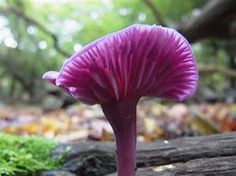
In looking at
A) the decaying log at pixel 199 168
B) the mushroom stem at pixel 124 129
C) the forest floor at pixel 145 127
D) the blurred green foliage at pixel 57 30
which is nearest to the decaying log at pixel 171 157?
the decaying log at pixel 199 168

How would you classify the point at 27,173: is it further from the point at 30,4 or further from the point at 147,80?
the point at 30,4

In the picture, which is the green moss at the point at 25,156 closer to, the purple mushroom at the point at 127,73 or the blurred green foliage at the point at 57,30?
the purple mushroom at the point at 127,73

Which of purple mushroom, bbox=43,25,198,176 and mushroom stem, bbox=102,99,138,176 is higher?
purple mushroom, bbox=43,25,198,176

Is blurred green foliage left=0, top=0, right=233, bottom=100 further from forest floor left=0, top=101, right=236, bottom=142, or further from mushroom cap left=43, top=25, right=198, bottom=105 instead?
mushroom cap left=43, top=25, right=198, bottom=105

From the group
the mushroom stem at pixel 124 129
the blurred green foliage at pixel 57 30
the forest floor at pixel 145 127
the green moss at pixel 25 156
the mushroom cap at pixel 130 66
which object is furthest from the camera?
the blurred green foliage at pixel 57 30

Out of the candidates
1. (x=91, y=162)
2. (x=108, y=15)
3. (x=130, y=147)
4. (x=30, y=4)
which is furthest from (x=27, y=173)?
(x=30, y=4)

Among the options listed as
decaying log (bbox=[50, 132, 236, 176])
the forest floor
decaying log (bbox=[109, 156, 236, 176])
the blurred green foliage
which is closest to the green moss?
decaying log (bbox=[50, 132, 236, 176])
